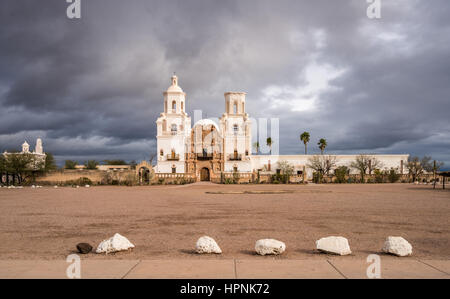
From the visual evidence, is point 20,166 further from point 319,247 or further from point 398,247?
point 398,247

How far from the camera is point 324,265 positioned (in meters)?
5.01

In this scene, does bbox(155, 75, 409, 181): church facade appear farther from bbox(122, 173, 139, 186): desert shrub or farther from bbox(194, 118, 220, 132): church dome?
bbox(122, 173, 139, 186): desert shrub

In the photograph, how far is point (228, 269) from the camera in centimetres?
482

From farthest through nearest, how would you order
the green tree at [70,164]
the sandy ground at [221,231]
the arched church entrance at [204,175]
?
the green tree at [70,164] < the arched church entrance at [204,175] < the sandy ground at [221,231]

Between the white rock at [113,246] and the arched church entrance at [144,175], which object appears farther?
the arched church entrance at [144,175]

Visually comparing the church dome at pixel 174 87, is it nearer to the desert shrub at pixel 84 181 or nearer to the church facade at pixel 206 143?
the church facade at pixel 206 143

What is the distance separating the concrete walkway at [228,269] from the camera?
4500 millimetres

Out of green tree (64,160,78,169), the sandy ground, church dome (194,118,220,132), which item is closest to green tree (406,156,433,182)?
church dome (194,118,220,132)

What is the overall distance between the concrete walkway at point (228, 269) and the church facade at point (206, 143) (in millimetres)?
42595

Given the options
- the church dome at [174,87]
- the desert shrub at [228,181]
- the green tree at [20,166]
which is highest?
the church dome at [174,87]

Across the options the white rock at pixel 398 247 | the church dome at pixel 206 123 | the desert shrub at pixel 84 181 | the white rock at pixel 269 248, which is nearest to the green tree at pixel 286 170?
the church dome at pixel 206 123

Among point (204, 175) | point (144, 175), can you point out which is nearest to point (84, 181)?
point (144, 175)

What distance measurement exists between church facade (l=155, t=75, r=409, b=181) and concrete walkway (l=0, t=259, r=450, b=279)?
42.6m
